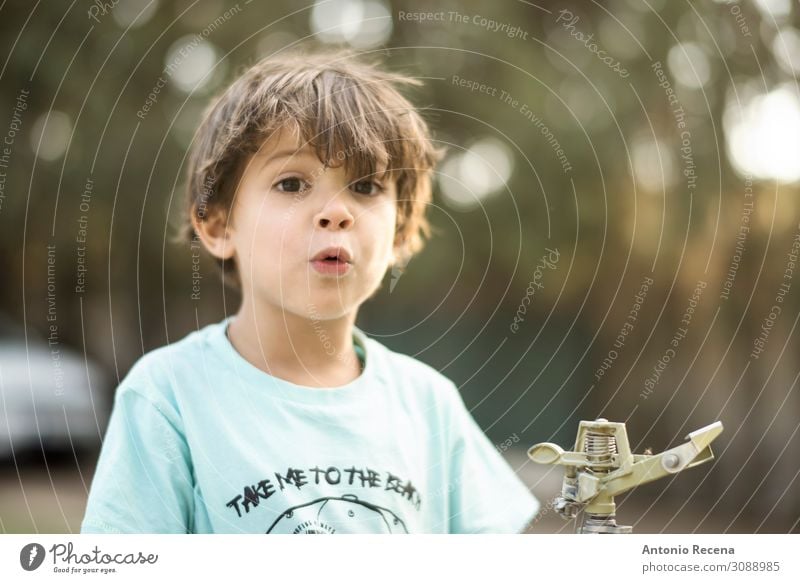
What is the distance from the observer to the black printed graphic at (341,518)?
911mm

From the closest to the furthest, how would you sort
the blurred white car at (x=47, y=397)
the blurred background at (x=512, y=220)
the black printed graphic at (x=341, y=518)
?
the black printed graphic at (x=341, y=518), the blurred background at (x=512, y=220), the blurred white car at (x=47, y=397)

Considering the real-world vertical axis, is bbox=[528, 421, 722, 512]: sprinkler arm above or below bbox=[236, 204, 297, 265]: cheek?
below

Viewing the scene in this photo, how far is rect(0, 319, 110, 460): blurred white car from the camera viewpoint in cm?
201

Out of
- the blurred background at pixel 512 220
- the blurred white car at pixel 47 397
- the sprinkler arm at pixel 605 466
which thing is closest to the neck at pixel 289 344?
the sprinkler arm at pixel 605 466

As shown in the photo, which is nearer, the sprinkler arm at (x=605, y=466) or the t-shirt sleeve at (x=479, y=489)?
the sprinkler arm at (x=605, y=466)

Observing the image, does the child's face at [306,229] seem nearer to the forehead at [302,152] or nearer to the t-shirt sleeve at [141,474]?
the forehead at [302,152]

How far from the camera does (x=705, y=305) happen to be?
220 centimetres

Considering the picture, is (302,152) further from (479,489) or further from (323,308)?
(479,489)

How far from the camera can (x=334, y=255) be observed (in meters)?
0.95

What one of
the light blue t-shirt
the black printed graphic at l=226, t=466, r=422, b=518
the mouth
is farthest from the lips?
the black printed graphic at l=226, t=466, r=422, b=518

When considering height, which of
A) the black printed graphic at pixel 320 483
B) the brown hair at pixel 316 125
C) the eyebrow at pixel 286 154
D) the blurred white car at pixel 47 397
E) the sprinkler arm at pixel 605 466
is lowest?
the sprinkler arm at pixel 605 466

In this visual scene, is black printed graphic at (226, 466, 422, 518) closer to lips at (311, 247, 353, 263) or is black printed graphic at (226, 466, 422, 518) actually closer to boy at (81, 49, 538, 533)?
boy at (81, 49, 538, 533)

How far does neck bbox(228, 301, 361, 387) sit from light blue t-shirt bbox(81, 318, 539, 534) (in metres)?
0.02
